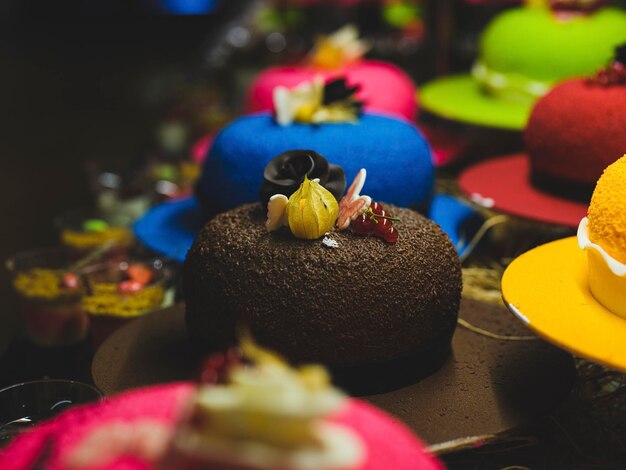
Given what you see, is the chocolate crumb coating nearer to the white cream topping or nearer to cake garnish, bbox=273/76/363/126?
the white cream topping

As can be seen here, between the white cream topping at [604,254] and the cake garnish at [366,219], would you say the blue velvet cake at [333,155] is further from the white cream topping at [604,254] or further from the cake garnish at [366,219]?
the white cream topping at [604,254]

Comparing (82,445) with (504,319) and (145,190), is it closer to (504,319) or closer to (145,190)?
(504,319)

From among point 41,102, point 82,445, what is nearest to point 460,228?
point 82,445

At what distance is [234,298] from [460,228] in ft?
3.17

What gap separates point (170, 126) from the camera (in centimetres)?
357

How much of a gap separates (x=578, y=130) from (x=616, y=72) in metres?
0.17

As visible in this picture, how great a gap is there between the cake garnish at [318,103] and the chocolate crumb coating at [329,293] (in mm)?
637

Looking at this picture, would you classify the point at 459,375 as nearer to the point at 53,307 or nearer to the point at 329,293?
the point at 329,293

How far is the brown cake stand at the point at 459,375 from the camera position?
1244 millimetres

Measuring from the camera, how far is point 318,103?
6.63 ft

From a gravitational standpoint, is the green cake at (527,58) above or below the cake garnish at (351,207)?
below

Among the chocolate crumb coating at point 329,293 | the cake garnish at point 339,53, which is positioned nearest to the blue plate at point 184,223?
the chocolate crumb coating at point 329,293

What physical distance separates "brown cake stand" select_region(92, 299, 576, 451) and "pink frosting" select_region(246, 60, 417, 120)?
1.17 m

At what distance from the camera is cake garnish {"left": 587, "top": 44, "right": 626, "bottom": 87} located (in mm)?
1944
